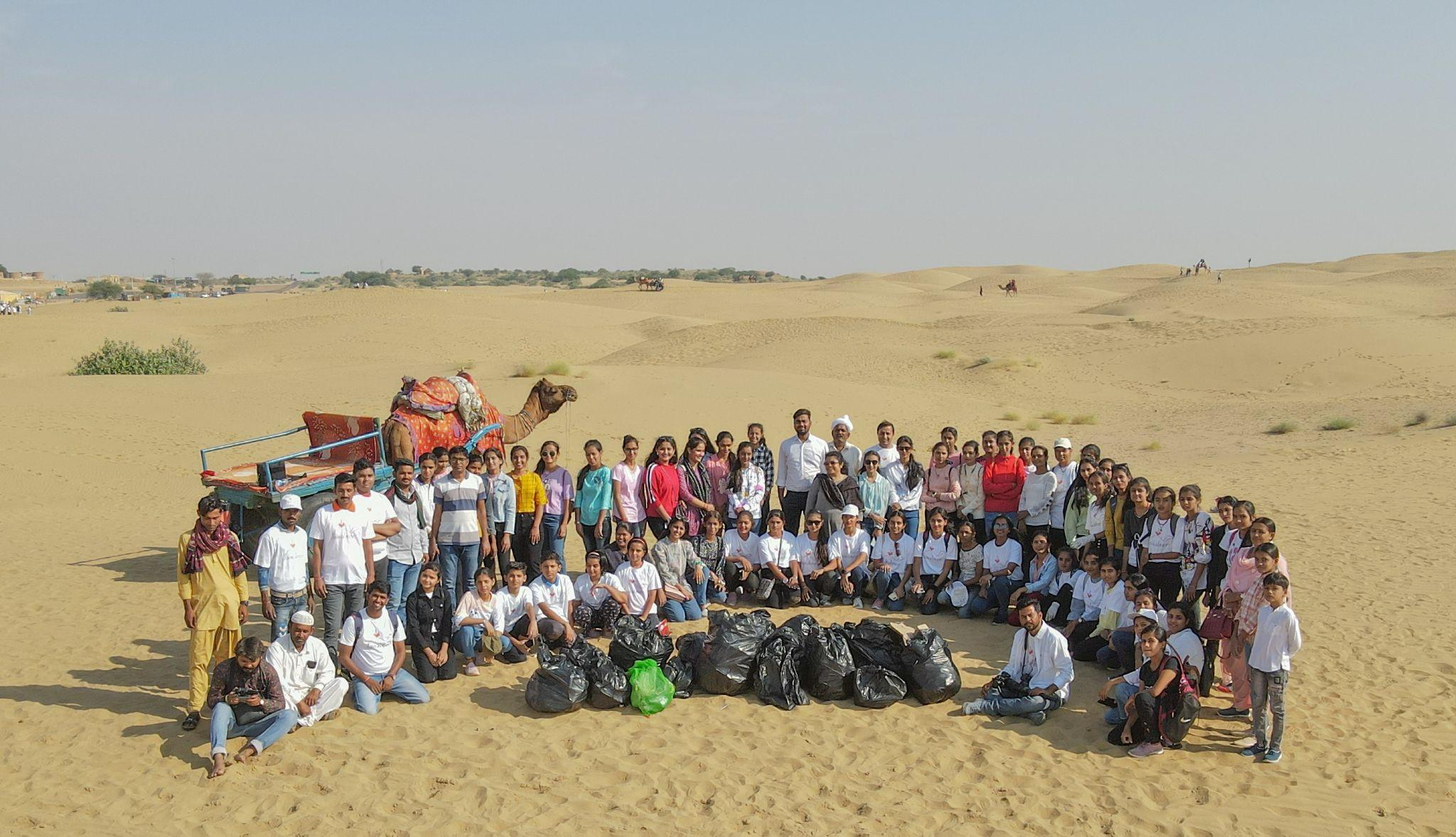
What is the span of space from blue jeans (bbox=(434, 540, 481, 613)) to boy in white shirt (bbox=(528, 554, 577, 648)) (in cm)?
68

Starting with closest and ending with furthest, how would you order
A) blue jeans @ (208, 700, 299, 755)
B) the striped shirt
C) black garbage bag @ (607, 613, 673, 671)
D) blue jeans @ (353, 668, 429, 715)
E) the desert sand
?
1. the desert sand
2. blue jeans @ (208, 700, 299, 755)
3. blue jeans @ (353, 668, 429, 715)
4. black garbage bag @ (607, 613, 673, 671)
5. the striped shirt

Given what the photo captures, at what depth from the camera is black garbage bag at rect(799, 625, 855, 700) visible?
8172mm

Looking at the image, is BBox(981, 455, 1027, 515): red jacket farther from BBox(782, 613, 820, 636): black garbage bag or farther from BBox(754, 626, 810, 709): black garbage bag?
BBox(754, 626, 810, 709): black garbage bag

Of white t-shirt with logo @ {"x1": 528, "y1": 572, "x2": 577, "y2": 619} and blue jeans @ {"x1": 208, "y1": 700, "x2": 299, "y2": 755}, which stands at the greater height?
white t-shirt with logo @ {"x1": 528, "y1": 572, "x2": 577, "y2": 619}

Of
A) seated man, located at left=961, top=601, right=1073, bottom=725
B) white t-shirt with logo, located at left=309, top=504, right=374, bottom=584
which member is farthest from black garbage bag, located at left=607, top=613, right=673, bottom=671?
seated man, located at left=961, top=601, right=1073, bottom=725

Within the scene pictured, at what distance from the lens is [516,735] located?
25.2 feet

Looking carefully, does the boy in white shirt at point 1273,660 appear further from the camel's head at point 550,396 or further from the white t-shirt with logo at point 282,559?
the camel's head at point 550,396

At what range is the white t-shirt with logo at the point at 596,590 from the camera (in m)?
9.65

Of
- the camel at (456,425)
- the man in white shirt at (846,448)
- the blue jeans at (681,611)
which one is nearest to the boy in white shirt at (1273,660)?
the man in white shirt at (846,448)

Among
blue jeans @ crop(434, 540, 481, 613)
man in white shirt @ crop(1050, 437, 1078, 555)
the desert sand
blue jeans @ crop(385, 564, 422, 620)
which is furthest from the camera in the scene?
man in white shirt @ crop(1050, 437, 1078, 555)

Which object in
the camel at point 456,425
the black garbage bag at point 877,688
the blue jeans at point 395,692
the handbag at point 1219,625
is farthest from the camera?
the camel at point 456,425

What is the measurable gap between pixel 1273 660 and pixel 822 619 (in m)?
4.06

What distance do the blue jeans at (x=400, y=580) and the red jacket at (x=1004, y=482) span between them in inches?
207

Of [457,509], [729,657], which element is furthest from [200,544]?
[729,657]
